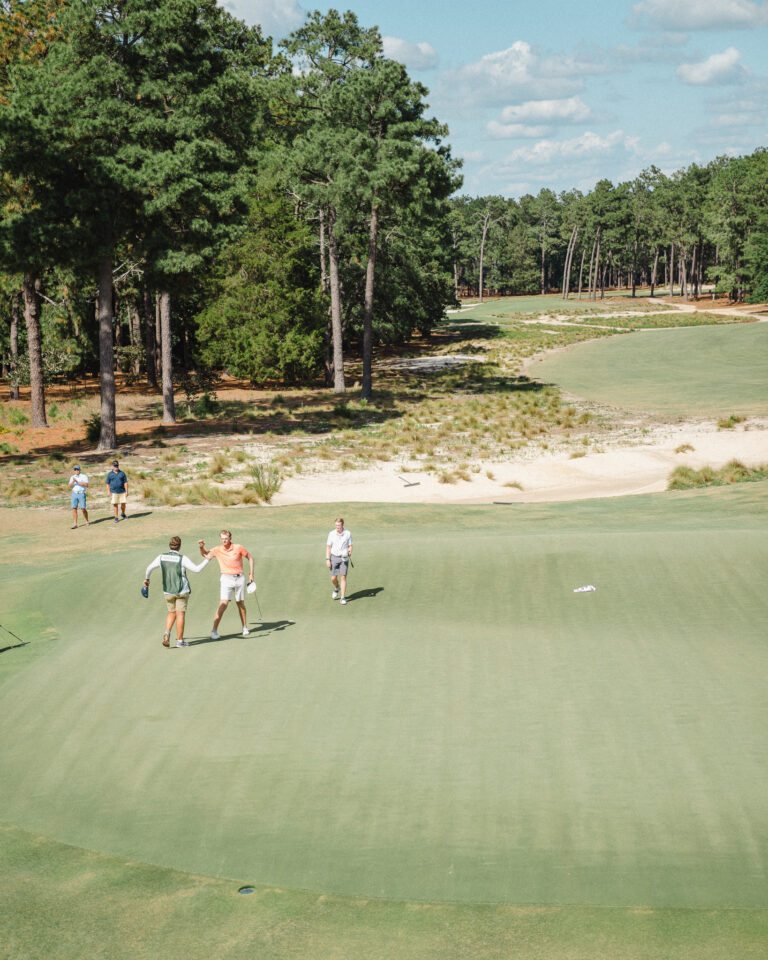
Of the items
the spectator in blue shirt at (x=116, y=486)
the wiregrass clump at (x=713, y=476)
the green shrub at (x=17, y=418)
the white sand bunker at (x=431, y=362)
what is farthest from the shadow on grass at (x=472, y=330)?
the spectator in blue shirt at (x=116, y=486)

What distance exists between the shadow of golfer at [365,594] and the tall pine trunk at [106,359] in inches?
902

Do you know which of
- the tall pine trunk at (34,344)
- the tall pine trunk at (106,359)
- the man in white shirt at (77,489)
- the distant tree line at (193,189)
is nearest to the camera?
the man in white shirt at (77,489)

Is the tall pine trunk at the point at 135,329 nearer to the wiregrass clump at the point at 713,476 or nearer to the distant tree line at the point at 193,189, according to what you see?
the distant tree line at the point at 193,189

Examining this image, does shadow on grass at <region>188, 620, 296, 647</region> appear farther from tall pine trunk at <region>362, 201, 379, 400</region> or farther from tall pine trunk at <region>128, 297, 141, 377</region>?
tall pine trunk at <region>128, 297, 141, 377</region>

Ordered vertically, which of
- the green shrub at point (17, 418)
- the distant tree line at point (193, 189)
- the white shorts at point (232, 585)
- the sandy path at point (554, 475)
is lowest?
the sandy path at point (554, 475)

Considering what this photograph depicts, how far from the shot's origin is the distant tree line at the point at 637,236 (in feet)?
336

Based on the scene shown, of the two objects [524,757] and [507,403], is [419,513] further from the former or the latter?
[507,403]

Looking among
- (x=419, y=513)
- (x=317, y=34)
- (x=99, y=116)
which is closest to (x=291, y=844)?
(x=419, y=513)

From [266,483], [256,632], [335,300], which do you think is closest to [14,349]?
[335,300]

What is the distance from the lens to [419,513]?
24672 millimetres

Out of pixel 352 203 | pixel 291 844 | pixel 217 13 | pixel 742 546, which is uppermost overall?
pixel 217 13

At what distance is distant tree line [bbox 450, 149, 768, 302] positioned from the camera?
102 m

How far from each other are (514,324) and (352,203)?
55.9 m

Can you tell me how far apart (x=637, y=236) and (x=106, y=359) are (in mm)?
130349
